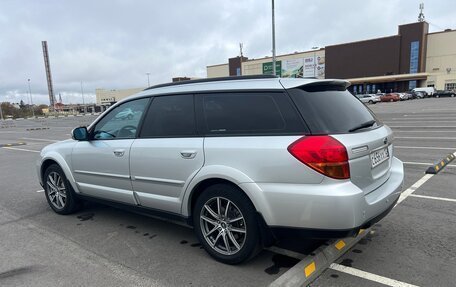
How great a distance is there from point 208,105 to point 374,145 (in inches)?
66.2

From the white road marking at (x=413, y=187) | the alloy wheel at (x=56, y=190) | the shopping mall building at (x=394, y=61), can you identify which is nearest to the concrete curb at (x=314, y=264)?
the white road marking at (x=413, y=187)

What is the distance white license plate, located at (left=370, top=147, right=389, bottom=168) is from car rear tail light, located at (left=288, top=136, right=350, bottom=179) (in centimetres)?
48

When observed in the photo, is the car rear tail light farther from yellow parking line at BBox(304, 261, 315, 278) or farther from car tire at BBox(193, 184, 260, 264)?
yellow parking line at BBox(304, 261, 315, 278)

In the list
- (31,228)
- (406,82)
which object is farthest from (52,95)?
(31,228)

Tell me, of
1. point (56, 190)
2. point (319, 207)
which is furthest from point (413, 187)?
point (56, 190)

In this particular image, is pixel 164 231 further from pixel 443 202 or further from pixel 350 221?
pixel 443 202

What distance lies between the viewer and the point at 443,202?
512 cm

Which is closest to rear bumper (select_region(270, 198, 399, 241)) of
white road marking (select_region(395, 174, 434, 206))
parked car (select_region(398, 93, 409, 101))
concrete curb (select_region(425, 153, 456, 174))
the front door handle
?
the front door handle

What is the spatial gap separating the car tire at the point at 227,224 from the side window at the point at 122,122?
1361 mm

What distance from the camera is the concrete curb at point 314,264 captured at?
3.03 m

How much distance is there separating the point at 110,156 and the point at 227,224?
1.84m

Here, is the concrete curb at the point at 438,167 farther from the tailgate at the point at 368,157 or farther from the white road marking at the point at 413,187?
the tailgate at the point at 368,157

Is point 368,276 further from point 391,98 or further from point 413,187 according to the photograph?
point 391,98

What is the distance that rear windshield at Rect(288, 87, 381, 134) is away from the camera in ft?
10.1
